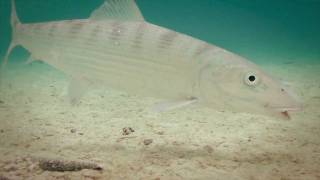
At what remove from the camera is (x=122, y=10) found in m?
3.59

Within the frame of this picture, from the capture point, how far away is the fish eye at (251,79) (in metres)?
3.12

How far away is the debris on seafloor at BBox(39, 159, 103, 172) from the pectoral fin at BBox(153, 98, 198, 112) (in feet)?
4.37

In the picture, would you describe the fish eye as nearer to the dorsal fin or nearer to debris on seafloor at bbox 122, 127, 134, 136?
the dorsal fin

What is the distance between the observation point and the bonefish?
3152 mm

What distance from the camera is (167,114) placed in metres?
6.61

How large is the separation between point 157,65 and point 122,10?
749 mm

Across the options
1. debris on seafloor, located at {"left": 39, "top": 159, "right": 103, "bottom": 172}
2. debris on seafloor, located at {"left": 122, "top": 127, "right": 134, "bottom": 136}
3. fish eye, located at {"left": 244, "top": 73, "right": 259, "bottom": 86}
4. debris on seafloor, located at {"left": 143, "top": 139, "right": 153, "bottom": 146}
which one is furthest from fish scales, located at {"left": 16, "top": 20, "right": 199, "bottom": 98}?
debris on seafloor, located at {"left": 122, "top": 127, "right": 134, "bottom": 136}

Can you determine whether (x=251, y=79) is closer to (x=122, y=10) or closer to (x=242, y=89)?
(x=242, y=89)

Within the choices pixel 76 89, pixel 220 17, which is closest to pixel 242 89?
pixel 76 89

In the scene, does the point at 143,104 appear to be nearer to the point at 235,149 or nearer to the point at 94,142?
the point at 94,142

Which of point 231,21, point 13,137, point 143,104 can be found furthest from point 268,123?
point 231,21

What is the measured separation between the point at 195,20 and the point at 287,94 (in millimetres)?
53136

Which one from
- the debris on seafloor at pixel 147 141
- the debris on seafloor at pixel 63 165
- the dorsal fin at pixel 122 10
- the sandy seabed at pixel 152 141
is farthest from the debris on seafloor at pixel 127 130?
the dorsal fin at pixel 122 10

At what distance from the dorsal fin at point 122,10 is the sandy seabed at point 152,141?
4.38ft
